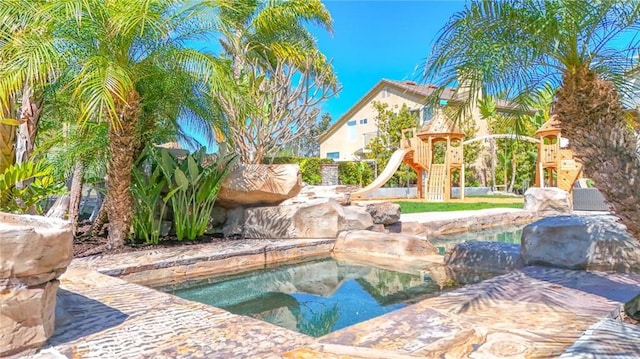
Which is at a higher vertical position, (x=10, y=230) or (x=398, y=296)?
(x=10, y=230)

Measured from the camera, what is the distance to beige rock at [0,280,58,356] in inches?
82.9

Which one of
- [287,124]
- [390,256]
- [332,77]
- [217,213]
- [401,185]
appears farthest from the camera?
[401,185]

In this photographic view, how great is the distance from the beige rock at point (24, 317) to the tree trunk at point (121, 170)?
3818 millimetres

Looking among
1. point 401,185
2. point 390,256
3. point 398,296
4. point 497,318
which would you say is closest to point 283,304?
point 398,296

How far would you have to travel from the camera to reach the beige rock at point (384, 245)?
6.09m

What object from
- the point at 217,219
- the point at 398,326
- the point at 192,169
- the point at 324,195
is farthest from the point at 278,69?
the point at 398,326

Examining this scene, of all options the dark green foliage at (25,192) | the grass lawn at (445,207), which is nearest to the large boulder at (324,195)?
the dark green foliage at (25,192)

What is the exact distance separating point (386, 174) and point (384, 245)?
34.9 ft

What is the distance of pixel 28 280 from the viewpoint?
7.12ft

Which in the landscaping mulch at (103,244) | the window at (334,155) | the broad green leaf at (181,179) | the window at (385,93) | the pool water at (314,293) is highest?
the window at (385,93)

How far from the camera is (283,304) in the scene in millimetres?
4066

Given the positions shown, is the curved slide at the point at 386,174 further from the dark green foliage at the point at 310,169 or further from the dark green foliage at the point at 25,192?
the dark green foliage at the point at 25,192

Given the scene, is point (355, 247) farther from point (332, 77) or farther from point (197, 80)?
point (332, 77)

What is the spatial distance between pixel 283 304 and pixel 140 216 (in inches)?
136
